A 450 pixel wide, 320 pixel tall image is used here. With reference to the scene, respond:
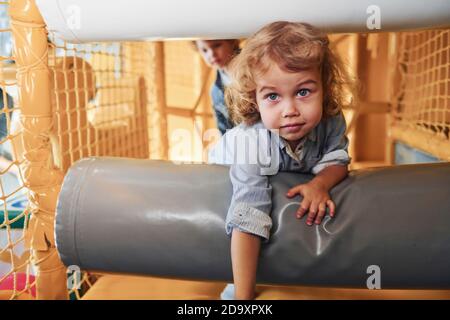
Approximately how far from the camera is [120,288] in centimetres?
87

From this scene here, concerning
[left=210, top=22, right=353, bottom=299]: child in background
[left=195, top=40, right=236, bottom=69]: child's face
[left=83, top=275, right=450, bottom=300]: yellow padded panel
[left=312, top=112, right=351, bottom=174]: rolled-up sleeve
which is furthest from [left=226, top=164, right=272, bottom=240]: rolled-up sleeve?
[left=195, top=40, right=236, bottom=69]: child's face

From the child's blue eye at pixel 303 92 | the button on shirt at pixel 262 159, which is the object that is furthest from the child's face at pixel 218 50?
the child's blue eye at pixel 303 92

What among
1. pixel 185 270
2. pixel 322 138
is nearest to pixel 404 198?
pixel 322 138

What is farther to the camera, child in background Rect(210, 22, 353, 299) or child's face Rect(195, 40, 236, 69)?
child's face Rect(195, 40, 236, 69)

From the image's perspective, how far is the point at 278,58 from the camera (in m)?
0.59

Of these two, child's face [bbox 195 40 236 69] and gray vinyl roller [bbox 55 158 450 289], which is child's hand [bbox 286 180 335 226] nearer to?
gray vinyl roller [bbox 55 158 450 289]

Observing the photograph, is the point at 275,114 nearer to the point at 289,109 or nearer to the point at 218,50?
the point at 289,109

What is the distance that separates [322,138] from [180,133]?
1.72 m

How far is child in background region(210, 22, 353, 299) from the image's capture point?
1.91 ft

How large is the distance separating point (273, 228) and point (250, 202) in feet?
0.14

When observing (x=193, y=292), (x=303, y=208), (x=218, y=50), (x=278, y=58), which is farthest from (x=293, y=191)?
(x=218, y=50)

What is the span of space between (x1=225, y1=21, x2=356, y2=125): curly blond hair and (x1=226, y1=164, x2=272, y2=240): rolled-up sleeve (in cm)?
10

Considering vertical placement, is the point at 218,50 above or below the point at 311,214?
above

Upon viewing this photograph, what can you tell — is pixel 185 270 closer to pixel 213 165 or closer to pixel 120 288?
pixel 213 165
